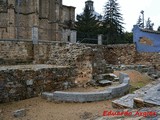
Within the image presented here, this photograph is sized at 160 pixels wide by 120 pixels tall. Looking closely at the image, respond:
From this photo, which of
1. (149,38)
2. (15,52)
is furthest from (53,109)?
(149,38)

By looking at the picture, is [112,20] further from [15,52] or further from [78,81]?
[78,81]

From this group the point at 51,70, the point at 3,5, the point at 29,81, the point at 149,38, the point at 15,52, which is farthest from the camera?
the point at 3,5

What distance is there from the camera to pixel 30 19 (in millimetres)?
32125

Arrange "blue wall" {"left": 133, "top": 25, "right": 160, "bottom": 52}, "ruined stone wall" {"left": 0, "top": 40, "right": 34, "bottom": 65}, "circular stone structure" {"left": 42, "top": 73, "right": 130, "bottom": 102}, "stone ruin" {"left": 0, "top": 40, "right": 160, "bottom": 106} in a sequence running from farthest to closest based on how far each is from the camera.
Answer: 1. "blue wall" {"left": 133, "top": 25, "right": 160, "bottom": 52}
2. "ruined stone wall" {"left": 0, "top": 40, "right": 34, "bottom": 65}
3. "stone ruin" {"left": 0, "top": 40, "right": 160, "bottom": 106}
4. "circular stone structure" {"left": 42, "top": 73, "right": 130, "bottom": 102}

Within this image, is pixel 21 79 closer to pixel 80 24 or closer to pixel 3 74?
pixel 3 74

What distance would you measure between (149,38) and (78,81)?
12.0 m

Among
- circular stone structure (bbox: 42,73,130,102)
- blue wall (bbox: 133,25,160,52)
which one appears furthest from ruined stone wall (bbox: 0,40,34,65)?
blue wall (bbox: 133,25,160,52)

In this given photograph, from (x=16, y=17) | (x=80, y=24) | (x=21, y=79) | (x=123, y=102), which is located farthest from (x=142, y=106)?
(x=80, y=24)

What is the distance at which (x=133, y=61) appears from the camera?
874 inches

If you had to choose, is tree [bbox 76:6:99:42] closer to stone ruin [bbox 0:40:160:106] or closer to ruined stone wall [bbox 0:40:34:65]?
stone ruin [bbox 0:40:160:106]

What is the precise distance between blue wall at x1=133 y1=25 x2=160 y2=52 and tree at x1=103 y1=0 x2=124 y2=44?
13.6 meters

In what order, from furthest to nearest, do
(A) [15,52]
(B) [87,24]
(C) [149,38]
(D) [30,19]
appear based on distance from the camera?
(B) [87,24], (D) [30,19], (C) [149,38], (A) [15,52]

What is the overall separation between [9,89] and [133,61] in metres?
14.6

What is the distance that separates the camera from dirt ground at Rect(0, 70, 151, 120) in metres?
8.13
